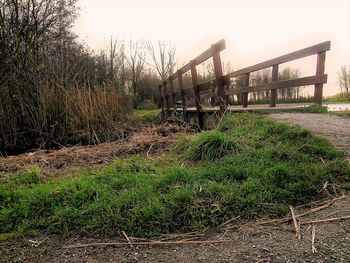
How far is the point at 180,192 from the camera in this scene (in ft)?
6.04

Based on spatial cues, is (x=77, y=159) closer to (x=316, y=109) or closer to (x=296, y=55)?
(x=316, y=109)

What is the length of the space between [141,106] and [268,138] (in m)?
15.7

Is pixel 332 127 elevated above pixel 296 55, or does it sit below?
below

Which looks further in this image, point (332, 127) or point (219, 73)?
point (219, 73)

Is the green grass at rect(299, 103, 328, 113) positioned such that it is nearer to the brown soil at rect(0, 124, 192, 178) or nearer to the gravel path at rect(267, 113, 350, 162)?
the gravel path at rect(267, 113, 350, 162)

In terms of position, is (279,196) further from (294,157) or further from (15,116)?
(15,116)

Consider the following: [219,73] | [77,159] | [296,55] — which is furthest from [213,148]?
[296,55]

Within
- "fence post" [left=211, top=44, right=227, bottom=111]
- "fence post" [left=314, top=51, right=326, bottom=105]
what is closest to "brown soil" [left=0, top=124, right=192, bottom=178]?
"fence post" [left=211, top=44, right=227, bottom=111]

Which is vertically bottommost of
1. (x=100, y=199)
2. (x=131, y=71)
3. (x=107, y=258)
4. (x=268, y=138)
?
(x=107, y=258)

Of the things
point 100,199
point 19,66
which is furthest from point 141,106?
point 100,199

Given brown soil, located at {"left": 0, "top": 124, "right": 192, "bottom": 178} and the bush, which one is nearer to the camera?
the bush

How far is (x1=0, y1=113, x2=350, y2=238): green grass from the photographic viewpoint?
5.48 ft

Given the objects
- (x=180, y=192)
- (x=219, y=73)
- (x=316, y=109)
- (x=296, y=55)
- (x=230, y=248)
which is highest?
(x=296, y=55)

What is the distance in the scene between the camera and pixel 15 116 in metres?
4.93
